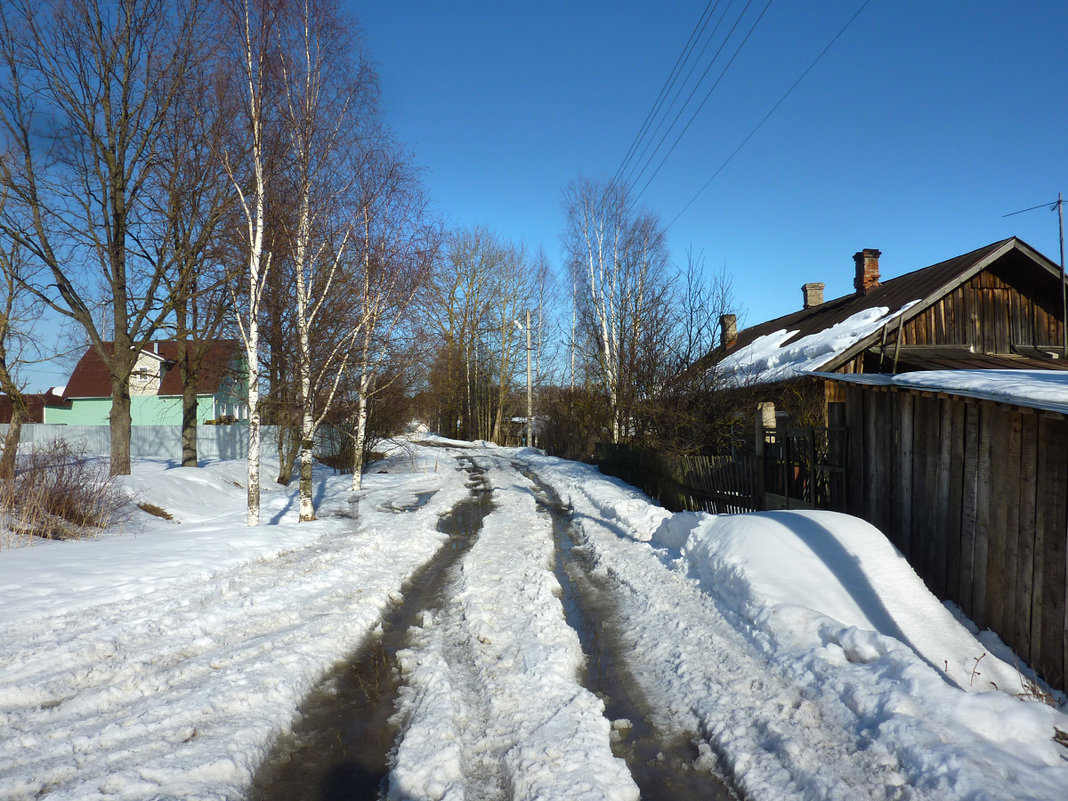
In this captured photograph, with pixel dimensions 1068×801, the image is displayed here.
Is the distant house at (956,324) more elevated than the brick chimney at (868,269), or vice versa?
the brick chimney at (868,269)

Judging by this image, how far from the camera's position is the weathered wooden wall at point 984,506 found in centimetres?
484

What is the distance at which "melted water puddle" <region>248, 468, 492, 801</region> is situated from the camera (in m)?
3.36

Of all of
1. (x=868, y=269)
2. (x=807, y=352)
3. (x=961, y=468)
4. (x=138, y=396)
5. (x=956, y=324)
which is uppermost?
(x=868, y=269)

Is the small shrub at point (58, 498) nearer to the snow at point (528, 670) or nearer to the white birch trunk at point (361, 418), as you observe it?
the snow at point (528, 670)

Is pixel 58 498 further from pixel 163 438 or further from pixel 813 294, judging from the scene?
pixel 813 294

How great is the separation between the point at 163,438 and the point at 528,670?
3201cm

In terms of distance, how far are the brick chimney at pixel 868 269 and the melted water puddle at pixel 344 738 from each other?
19024mm

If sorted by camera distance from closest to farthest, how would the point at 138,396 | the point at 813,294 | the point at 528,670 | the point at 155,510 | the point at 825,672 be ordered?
the point at 825,672 → the point at 528,670 → the point at 155,510 → the point at 813,294 → the point at 138,396

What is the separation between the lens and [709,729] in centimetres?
395

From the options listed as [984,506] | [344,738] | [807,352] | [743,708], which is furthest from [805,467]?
[344,738]

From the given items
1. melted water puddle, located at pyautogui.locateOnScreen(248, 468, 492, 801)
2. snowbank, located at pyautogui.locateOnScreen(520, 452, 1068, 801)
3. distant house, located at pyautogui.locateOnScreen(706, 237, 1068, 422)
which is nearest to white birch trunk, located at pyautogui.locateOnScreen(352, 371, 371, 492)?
distant house, located at pyautogui.locateOnScreen(706, 237, 1068, 422)

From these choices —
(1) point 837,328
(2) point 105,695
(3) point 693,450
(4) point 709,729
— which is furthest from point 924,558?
(1) point 837,328

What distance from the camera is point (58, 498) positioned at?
10.7 meters

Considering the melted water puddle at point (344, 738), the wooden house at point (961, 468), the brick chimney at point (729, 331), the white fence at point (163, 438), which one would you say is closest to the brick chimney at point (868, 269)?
the wooden house at point (961, 468)
